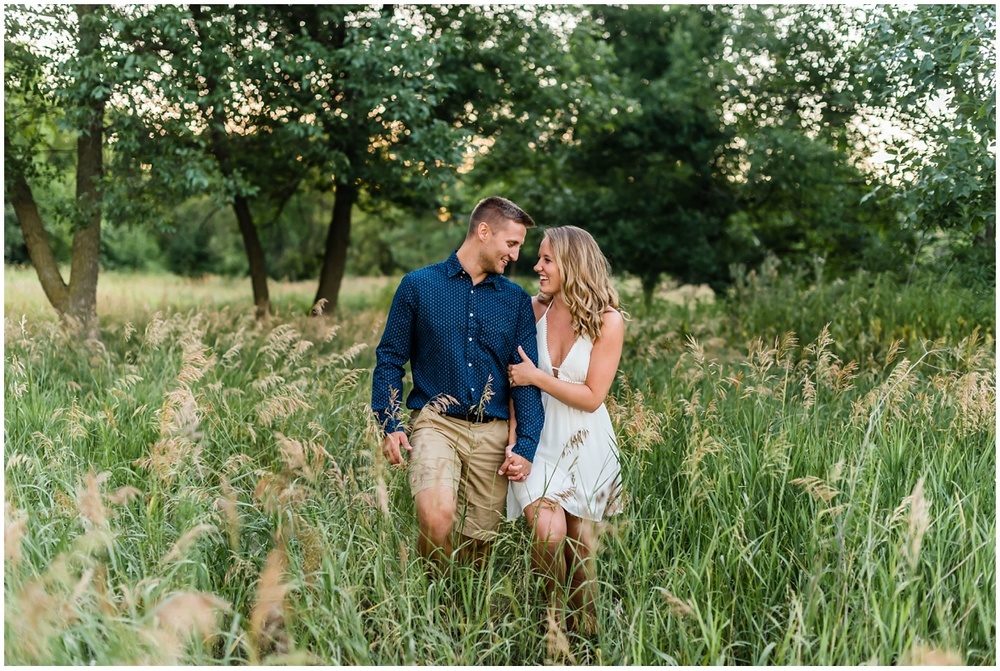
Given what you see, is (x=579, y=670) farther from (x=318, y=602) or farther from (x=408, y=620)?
(x=318, y=602)

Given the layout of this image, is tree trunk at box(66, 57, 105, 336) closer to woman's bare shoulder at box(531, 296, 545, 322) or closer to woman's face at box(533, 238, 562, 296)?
woman's bare shoulder at box(531, 296, 545, 322)

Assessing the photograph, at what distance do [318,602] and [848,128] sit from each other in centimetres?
1053

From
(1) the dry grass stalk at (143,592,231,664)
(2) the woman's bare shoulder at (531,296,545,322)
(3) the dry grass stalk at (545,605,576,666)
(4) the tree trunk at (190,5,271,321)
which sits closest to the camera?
(1) the dry grass stalk at (143,592,231,664)

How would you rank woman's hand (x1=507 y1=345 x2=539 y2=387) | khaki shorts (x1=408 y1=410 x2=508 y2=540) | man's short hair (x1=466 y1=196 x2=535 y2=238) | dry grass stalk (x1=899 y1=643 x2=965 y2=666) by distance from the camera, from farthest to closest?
man's short hair (x1=466 y1=196 x2=535 y2=238) < woman's hand (x1=507 y1=345 x2=539 y2=387) < khaki shorts (x1=408 y1=410 x2=508 y2=540) < dry grass stalk (x1=899 y1=643 x2=965 y2=666)

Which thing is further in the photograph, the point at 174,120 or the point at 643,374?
the point at 174,120

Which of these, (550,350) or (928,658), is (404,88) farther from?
(928,658)

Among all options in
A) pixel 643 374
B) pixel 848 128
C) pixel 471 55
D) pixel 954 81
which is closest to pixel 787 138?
pixel 848 128

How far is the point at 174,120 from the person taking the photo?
26.5 ft

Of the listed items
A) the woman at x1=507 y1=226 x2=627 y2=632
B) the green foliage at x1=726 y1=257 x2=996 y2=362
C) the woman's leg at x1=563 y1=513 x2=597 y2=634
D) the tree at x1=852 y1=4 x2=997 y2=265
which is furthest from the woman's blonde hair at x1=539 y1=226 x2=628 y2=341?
the green foliage at x1=726 y1=257 x2=996 y2=362

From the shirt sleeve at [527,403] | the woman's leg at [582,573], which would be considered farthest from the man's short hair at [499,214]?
the woman's leg at [582,573]

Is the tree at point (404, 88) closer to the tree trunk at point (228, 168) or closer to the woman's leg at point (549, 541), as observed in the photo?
the tree trunk at point (228, 168)

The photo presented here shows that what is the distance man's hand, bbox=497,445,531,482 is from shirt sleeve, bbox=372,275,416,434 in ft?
A: 1.87

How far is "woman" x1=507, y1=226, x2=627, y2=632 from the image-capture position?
3668 mm

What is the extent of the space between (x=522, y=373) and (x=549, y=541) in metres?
0.79
